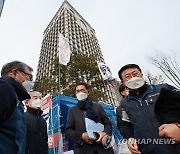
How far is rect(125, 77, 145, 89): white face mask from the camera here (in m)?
2.11

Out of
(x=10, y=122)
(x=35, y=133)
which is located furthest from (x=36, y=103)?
(x=10, y=122)

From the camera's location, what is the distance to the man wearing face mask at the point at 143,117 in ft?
5.71

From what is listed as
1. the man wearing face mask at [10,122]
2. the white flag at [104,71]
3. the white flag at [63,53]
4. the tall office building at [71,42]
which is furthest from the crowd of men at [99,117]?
the tall office building at [71,42]

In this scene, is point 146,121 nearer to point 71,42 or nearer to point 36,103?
point 36,103

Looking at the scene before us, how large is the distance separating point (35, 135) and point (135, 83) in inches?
63.8

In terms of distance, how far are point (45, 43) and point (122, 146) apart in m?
45.3

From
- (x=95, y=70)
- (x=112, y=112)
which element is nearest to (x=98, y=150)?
(x=112, y=112)

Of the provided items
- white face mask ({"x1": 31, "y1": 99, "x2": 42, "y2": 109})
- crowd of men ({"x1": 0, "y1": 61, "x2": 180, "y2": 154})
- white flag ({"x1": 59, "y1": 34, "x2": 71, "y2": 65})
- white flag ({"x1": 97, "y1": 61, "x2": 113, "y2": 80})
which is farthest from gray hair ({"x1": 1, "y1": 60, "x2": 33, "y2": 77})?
white flag ({"x1": 97, "y1": 61, "x2": 113, "y2": 80})

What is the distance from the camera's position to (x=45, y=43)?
4512cm

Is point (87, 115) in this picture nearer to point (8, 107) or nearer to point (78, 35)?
point (8, 107)

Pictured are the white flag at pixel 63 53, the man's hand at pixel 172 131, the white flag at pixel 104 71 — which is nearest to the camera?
the man's hand at pixel 172 131

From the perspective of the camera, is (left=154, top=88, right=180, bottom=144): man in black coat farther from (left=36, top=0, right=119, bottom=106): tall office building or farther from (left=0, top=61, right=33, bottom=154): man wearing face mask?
(left=36, top=0, right=119, bottom=106): tall office building

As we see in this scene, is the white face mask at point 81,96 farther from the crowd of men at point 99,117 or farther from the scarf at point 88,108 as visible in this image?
the scarf at point 88,108

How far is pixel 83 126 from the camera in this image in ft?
8.66
